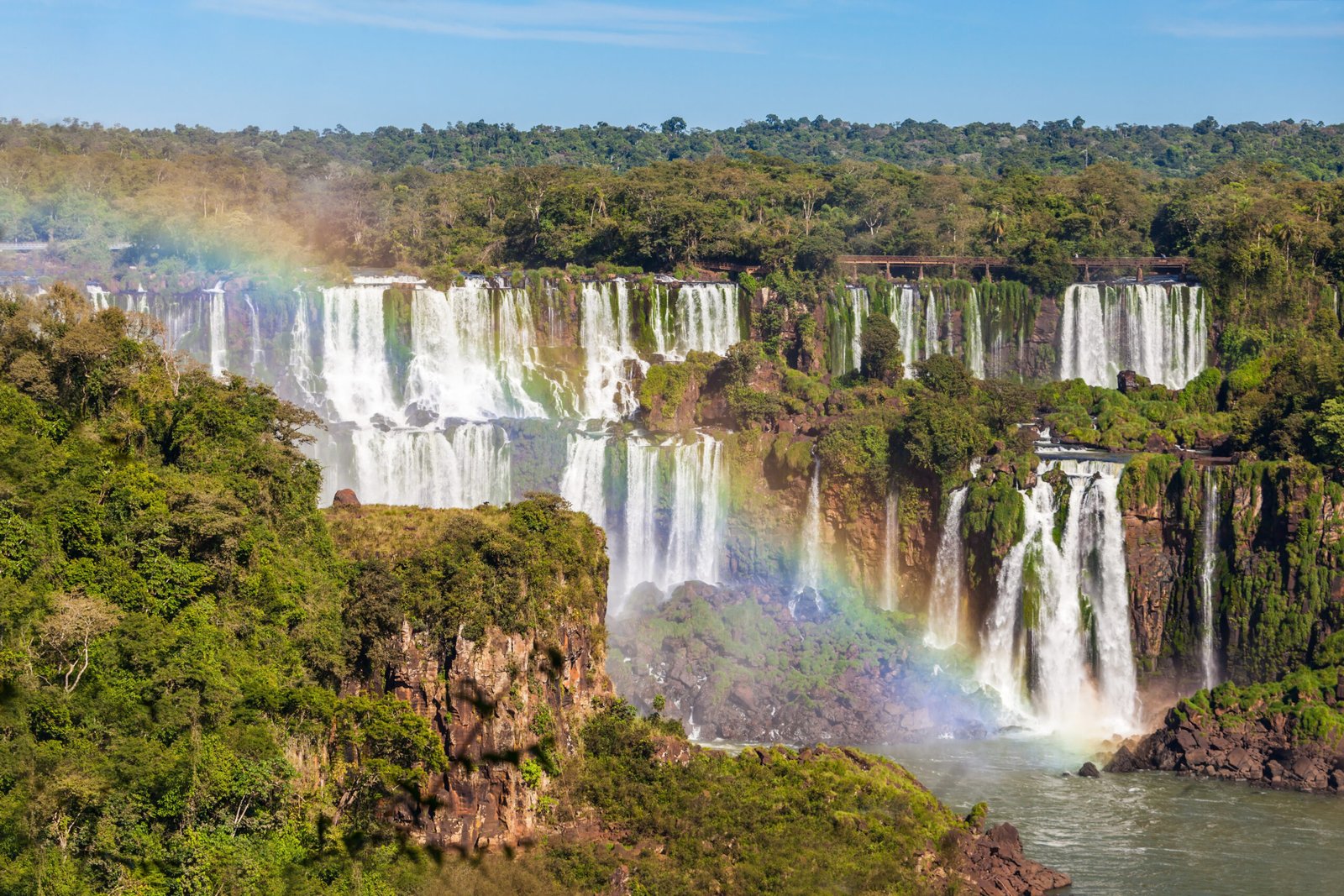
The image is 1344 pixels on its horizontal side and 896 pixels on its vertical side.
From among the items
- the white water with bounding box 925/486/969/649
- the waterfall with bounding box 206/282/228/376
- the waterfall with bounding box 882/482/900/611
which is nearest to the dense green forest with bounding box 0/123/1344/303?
the waterfall with bounding box 206/282/228/376

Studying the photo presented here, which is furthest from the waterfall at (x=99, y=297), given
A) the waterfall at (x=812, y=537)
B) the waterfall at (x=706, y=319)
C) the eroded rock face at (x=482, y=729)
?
the eroded rock face at (x=482, y=729)

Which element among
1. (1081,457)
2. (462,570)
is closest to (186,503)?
(462,570)

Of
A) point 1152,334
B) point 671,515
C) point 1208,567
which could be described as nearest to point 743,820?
point 1208,567

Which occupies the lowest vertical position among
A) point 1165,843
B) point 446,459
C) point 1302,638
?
point 1165,843

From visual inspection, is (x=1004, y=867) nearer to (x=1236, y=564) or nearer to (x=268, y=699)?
(x=268, y=699)

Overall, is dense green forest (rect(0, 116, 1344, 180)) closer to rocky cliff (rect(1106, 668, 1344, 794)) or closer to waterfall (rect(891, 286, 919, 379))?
waterfall (rect(891, 286, 919, 379))

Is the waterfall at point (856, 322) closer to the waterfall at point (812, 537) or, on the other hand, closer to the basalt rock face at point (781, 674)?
the waterfall at point (812, 537)

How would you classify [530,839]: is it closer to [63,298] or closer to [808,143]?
[63,298]
